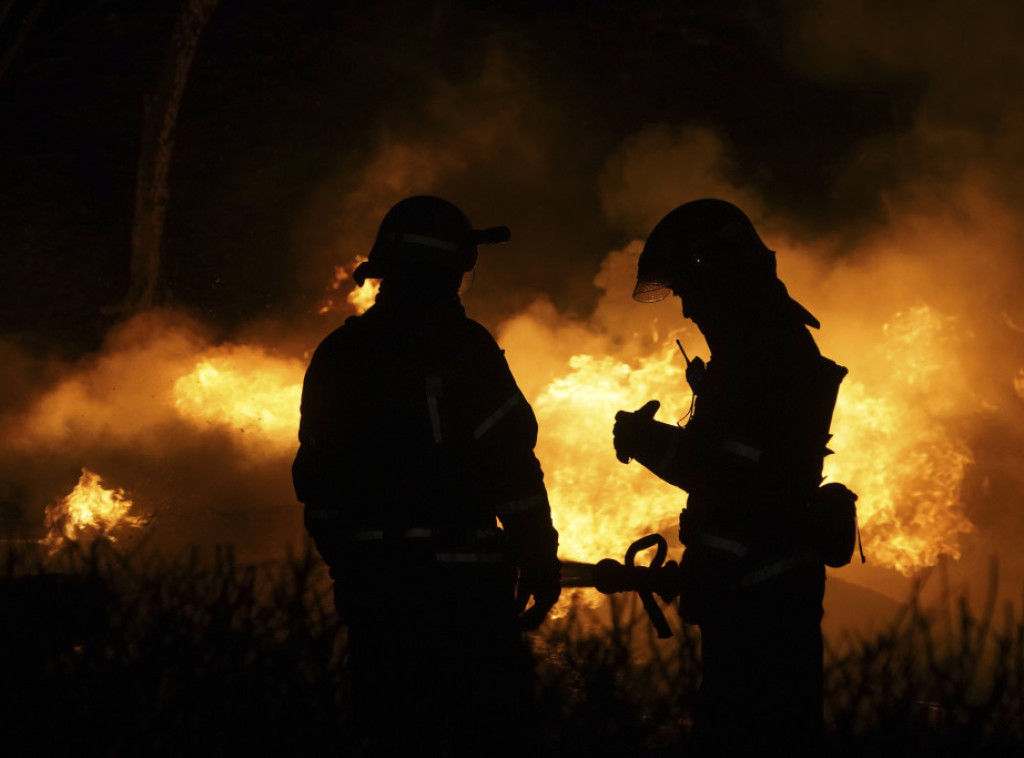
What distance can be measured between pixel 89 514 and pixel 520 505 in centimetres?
772

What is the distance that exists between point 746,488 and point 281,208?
1032 cm

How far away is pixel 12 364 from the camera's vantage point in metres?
10.7

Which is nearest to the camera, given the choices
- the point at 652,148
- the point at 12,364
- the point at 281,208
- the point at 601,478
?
the point at 601,478

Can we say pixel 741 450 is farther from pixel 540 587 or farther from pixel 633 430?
pixel 540 587

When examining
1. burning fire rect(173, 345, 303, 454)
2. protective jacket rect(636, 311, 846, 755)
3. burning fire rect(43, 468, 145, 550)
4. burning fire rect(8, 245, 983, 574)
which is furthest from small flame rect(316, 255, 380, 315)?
protective jacket rect(636, 311, 846, 755)

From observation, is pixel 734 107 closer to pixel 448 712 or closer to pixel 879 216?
pixel 879 216

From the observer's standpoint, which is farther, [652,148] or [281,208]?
[652,148]

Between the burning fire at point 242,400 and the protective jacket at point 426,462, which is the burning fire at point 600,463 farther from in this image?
the protective jacket at point 426,462

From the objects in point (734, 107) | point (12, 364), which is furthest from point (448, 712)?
point (734, 107)

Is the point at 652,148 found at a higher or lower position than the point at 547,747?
higher

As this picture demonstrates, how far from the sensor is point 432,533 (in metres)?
3.05

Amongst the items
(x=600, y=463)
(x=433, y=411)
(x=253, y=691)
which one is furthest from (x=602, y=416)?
(x=433, y=411)

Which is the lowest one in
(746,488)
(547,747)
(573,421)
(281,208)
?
(547,747)

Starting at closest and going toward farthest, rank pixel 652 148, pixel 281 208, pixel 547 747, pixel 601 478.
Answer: pixel 547 747, pixel 601 478, pixel 281 208, pixel 652 148
